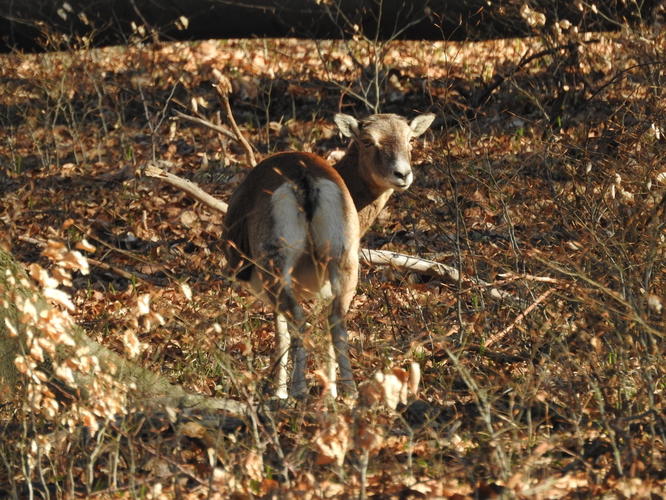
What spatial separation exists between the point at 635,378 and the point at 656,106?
8.00 feet

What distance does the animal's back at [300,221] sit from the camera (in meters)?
6.51

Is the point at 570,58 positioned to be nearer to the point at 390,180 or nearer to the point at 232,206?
the point at 390,180

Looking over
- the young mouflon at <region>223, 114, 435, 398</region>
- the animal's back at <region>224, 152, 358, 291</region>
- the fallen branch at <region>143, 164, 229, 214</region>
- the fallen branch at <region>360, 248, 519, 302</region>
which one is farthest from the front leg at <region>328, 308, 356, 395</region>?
the fallen branch at <region>143, 164, 229, 214</region>

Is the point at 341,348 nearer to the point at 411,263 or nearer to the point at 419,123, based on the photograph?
the point at 411,263

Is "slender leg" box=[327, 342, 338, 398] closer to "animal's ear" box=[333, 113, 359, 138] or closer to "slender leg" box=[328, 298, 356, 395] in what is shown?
"slender leg" box=[328, 298, 356, 395]

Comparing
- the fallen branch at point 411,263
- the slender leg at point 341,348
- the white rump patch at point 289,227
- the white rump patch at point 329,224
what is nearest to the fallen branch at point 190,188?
the fallen branch at point 411,263

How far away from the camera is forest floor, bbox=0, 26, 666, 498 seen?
14.8 feet

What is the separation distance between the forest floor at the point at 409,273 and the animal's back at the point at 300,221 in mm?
449

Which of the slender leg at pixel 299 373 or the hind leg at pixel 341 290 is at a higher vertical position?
the hind leg at pixel 341 290

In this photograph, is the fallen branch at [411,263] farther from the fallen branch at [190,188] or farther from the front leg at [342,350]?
the front leg at [342,350]

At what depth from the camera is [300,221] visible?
6.51 meters

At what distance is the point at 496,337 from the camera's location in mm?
6164

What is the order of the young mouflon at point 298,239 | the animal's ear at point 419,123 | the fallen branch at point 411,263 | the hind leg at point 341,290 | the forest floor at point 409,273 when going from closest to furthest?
1. the forest floor at point 409,273
2. the young mouflon at point 298,239
3. the hind leg at point 341,290
4. the fallen branch at point 411,263
5. the animal's ear at point 419,123

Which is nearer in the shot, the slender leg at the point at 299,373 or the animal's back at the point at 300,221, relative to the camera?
the slender leg at the point at 299,373
